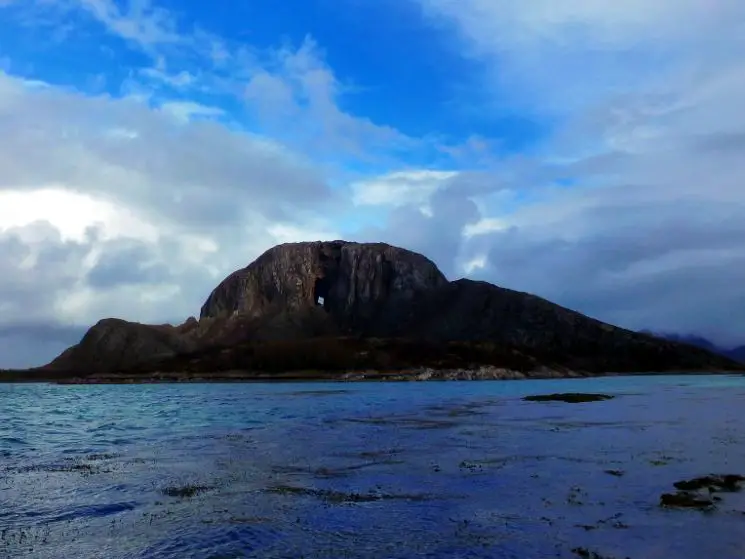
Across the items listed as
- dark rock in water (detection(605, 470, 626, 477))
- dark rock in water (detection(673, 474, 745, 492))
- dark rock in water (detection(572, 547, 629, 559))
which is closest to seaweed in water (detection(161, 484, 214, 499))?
dark rock in water (detection(572, 547, 629, 559))

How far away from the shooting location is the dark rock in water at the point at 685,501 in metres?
21.8

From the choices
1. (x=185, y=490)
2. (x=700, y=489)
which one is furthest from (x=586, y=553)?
(x=185, y=490)

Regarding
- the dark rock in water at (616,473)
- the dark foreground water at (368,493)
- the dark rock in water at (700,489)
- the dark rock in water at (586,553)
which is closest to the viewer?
the dark rock in water at (586,553)

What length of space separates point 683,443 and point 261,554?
31.1m

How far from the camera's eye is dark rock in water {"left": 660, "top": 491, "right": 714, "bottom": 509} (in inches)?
860

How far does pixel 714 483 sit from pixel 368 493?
13713mm

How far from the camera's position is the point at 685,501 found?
2244cm

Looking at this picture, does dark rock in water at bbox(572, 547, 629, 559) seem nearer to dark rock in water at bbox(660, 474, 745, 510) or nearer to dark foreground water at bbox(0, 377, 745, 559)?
dark foreground water at bbox(0, 377, 745, 559)

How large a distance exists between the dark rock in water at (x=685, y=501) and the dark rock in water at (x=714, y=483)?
137cm

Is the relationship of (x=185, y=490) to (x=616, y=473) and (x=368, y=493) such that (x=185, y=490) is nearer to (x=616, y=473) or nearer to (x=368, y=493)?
(x=368, y=493)

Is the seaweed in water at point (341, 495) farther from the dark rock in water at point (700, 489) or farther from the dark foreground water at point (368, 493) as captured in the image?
the dark rock in water at point (700, 489)

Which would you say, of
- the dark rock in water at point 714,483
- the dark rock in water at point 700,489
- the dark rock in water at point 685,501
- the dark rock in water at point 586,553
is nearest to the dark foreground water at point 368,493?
the dark rock in water at point 586,553

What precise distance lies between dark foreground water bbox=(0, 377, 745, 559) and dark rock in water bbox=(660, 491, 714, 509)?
0.53 m

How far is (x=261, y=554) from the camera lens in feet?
56.0
